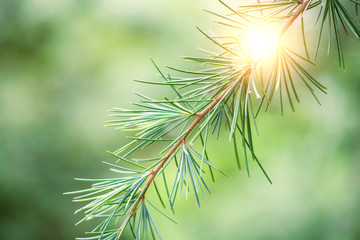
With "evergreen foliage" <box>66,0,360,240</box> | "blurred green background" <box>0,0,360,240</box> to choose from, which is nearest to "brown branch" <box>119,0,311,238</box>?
"evergreen foliage" <box>66,0,360,240</box>

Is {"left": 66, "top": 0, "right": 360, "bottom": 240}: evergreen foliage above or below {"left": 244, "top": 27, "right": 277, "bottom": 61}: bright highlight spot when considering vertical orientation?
below

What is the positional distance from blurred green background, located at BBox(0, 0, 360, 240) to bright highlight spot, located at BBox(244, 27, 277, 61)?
173 cm

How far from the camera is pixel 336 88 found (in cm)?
196

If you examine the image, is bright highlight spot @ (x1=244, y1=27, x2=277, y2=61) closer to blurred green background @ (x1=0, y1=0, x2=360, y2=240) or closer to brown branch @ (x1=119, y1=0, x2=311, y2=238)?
brown branch @ (x1=119, y1=0, x2=311, y2=238)

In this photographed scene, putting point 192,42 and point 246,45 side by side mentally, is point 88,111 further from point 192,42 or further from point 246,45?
point 246,45

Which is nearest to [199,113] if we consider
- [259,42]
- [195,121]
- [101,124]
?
→ [195,121]

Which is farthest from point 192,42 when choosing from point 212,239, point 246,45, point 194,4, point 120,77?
point 246,45

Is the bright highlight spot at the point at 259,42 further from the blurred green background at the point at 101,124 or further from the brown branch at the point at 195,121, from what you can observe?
the blurred green background at the point at 101,124

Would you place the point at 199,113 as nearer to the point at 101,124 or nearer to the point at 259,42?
the point at 259,42

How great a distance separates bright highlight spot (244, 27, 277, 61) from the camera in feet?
1.39

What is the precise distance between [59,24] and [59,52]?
0.73 ft

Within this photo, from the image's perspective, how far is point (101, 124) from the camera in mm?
2664

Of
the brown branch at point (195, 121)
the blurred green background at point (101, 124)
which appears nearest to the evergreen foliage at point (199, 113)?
the brown branch at point (195, 121)

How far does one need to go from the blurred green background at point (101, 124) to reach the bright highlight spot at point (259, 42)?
1.73 metres
